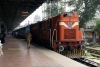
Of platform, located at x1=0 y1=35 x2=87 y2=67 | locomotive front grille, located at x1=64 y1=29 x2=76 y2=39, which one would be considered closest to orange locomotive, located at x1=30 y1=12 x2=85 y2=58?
locomotive front grille, located at x1=64 y1=29 x2=76 y2=39

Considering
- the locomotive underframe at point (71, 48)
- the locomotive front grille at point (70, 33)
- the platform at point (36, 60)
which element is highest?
the locomotive front grille at point (70, 33)

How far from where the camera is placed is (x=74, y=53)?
542 inches

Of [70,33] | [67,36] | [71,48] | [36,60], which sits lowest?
[36,60]

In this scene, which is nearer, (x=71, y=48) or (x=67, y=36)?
(x=71, y=48)

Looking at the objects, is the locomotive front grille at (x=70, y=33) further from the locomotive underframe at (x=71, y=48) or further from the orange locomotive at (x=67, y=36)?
the locomotive underframe at (x=71, y=48)

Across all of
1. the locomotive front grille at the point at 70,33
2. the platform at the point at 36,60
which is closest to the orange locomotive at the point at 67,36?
the locomotive front grille at the point at 70,33

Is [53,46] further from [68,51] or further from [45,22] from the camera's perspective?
[45,22]

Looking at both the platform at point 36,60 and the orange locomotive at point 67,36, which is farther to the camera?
the orange locomotive at point 67,36

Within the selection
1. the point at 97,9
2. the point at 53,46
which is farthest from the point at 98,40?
the point at 53,46

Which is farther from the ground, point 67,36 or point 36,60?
point 67,36

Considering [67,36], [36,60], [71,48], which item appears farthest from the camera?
[67,36]

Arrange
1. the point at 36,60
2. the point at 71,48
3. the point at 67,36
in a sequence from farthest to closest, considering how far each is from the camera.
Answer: the point at 67,36 → the point at 71,48 → the point at 36,60

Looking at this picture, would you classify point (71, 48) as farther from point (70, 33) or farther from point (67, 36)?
point (70, 33)

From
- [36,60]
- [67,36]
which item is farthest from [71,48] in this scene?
[36,60]
